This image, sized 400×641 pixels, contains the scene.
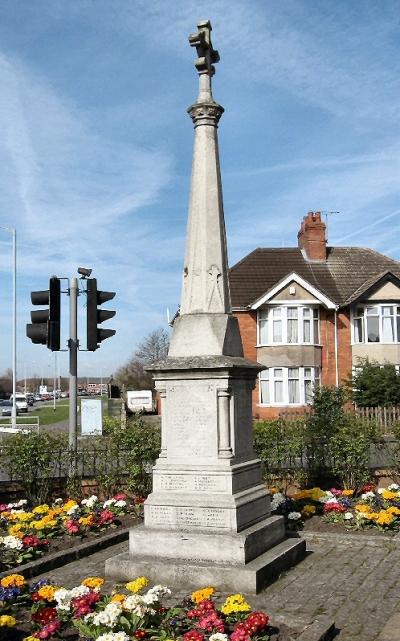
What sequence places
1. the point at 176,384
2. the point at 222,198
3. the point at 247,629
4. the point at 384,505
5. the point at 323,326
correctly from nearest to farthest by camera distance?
the point at 247,629 < the point at 176,384 < the point at 222,198 < the point at 384,505 < the point at 323,326

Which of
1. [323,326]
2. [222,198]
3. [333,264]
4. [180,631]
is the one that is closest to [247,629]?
[180,631]

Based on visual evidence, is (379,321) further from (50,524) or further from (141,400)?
(50,524)

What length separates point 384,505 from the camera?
34.5 feet

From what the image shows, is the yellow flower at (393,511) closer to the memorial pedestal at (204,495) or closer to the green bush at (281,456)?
the memorial pedestal at (204,495)

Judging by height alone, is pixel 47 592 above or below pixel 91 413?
below

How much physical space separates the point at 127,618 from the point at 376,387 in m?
24.6

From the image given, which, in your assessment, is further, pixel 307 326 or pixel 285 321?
pixel 307 326

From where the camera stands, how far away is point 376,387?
94.7 ft

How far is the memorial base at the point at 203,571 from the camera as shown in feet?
23.4

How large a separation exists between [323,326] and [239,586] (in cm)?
2721

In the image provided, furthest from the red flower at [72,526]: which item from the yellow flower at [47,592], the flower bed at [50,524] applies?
the yellow flower at [47,592]

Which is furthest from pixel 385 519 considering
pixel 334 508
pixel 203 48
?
pixel 203 48

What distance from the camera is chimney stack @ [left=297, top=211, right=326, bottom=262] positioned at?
118 feet

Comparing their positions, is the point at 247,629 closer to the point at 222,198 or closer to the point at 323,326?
the point at 222,198
